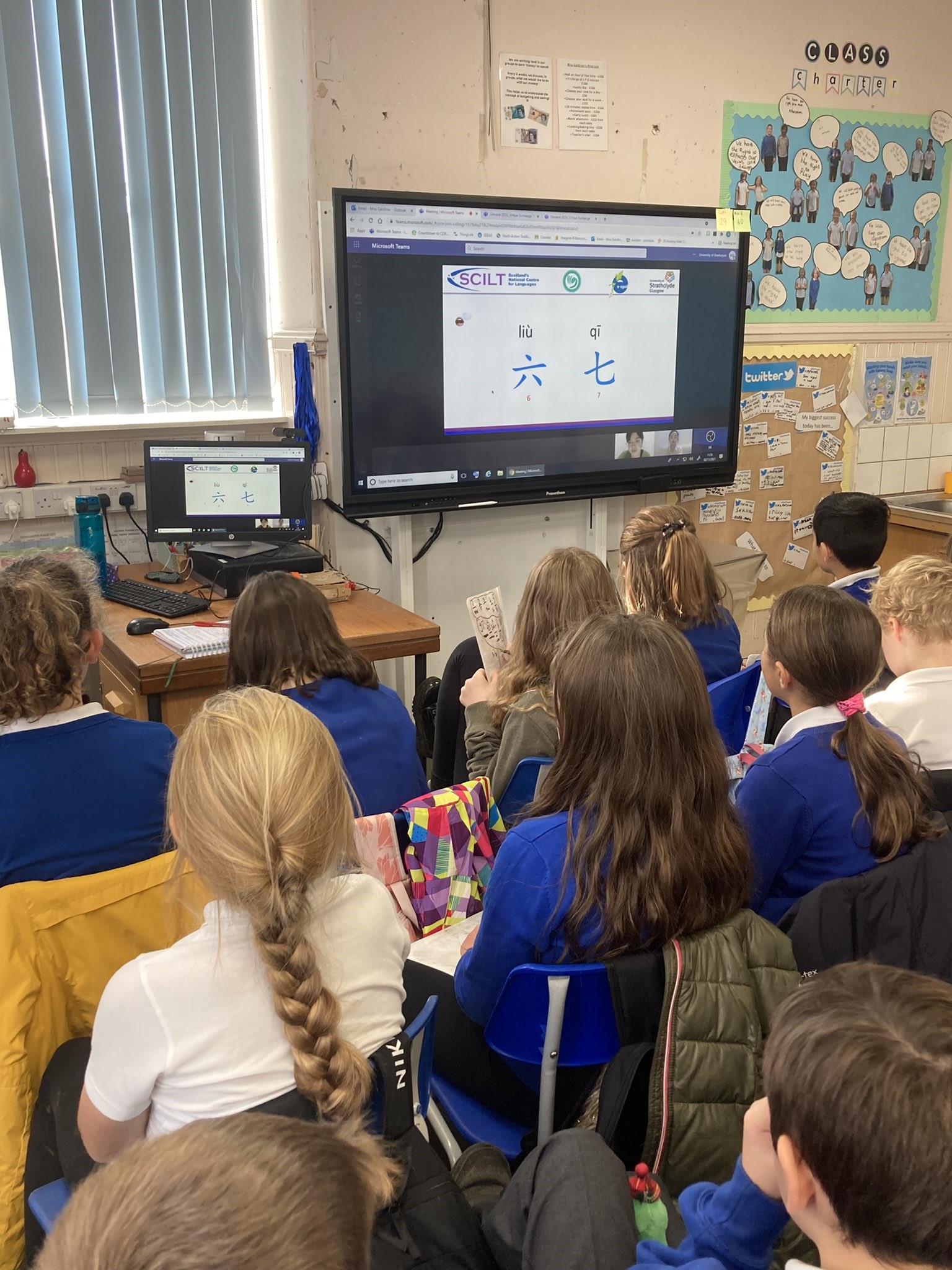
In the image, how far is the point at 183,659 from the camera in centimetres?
244

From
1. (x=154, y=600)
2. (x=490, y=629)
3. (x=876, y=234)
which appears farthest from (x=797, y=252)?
(x=154, y=600)

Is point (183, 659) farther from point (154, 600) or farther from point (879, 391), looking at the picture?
point (879, 391)

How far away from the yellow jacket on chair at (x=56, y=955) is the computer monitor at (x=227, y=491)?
1893 millimetres

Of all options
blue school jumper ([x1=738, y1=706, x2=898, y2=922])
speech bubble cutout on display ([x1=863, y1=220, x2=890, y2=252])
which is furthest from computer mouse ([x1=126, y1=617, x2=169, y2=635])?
speech bubble cutout on display ([x1=863, y1=220, x2=890, y2=252])

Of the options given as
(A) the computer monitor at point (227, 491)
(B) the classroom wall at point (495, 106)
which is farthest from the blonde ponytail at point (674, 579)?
(B) the classroom wall at point (495, 106)

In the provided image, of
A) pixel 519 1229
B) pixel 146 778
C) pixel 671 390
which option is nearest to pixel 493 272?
pixel 671 390

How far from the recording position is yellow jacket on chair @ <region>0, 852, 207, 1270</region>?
1123mm

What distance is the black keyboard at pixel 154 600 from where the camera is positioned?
278cm

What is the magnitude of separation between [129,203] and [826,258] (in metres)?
2.71

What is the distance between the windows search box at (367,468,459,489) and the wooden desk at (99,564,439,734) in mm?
430

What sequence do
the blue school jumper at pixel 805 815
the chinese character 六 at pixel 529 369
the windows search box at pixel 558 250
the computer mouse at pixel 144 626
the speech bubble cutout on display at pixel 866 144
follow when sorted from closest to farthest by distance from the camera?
the blue school jumper at pixel 805 815
the computer mouse at pixel 144 626
the windows search box at pixel 558 250
the chinese character 六 at pixel 529 369
the speech bubble cutout on display at pixel 866 144

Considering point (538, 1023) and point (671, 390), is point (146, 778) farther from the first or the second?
point (671, 390)

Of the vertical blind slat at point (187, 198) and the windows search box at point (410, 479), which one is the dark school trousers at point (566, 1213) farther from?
the vertical blind slat at point (187, 198)

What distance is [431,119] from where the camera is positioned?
3318mm
